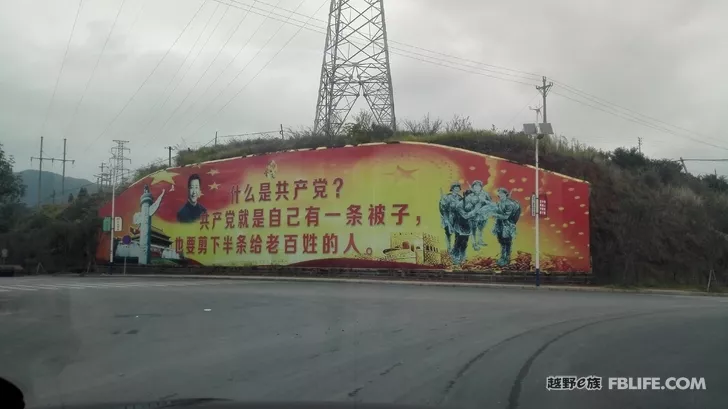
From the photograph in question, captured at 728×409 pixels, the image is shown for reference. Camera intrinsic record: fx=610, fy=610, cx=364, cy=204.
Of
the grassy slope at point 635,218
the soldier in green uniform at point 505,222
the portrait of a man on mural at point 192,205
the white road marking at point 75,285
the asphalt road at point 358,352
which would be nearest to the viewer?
the asphalt road at point 358,352

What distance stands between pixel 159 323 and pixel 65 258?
37458mm

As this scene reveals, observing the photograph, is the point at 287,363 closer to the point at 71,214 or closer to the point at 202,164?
the point at 202,164

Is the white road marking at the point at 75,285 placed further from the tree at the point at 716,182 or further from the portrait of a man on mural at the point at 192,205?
the tree at the point at 716,182

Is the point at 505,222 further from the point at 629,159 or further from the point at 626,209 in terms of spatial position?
the point at 629,159

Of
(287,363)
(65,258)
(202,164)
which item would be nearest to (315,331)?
(287,363)

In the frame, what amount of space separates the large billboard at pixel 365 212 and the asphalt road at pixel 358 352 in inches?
545

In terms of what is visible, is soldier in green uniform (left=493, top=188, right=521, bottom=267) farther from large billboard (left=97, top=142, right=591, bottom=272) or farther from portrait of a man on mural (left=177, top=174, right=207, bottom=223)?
portrait of a man on mural (left=177, top=174, right=207, bottom=223)

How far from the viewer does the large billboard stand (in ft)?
99.6

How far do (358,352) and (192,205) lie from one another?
3240cm

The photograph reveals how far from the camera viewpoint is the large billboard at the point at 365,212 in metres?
30.3

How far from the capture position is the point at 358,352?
9.55 meters

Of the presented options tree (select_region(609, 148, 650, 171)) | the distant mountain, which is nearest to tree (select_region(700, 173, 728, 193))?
tree (select_region(609, 148, 650, 171))

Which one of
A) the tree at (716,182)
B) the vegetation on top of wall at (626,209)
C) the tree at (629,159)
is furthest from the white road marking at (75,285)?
the tree at (716,182)

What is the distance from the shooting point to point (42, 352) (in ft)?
32.4
